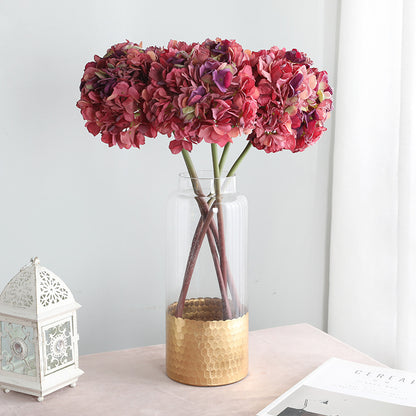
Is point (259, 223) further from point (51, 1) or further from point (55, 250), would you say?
point (51, 1)

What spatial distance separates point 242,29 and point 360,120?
1.04ft

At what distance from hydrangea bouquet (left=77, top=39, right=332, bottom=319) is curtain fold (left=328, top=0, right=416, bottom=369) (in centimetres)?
37

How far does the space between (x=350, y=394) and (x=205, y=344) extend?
23 centimetres

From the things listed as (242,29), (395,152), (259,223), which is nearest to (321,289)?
(259,223)

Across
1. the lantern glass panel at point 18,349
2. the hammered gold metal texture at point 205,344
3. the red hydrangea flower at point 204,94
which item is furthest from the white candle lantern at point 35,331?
the red hydrangea flower at point 204,94

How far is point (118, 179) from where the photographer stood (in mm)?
1202

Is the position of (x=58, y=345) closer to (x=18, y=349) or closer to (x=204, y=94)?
(x=18, y=349)

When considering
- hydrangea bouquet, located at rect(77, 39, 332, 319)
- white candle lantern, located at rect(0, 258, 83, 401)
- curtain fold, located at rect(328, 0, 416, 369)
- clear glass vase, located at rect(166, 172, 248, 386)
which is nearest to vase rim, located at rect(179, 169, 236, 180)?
clear glass vase, located at rect(166, 172, 248, 386)

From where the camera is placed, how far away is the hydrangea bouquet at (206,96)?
819 mm

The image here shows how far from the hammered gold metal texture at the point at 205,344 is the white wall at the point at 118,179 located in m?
0.26

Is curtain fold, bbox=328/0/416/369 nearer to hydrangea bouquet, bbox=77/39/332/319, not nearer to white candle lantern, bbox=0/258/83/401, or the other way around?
hydrangea bouquet, bbox=77/39/332/319

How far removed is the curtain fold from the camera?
1.21m

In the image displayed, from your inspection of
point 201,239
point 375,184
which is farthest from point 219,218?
point 375,184

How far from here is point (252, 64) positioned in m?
0.87
